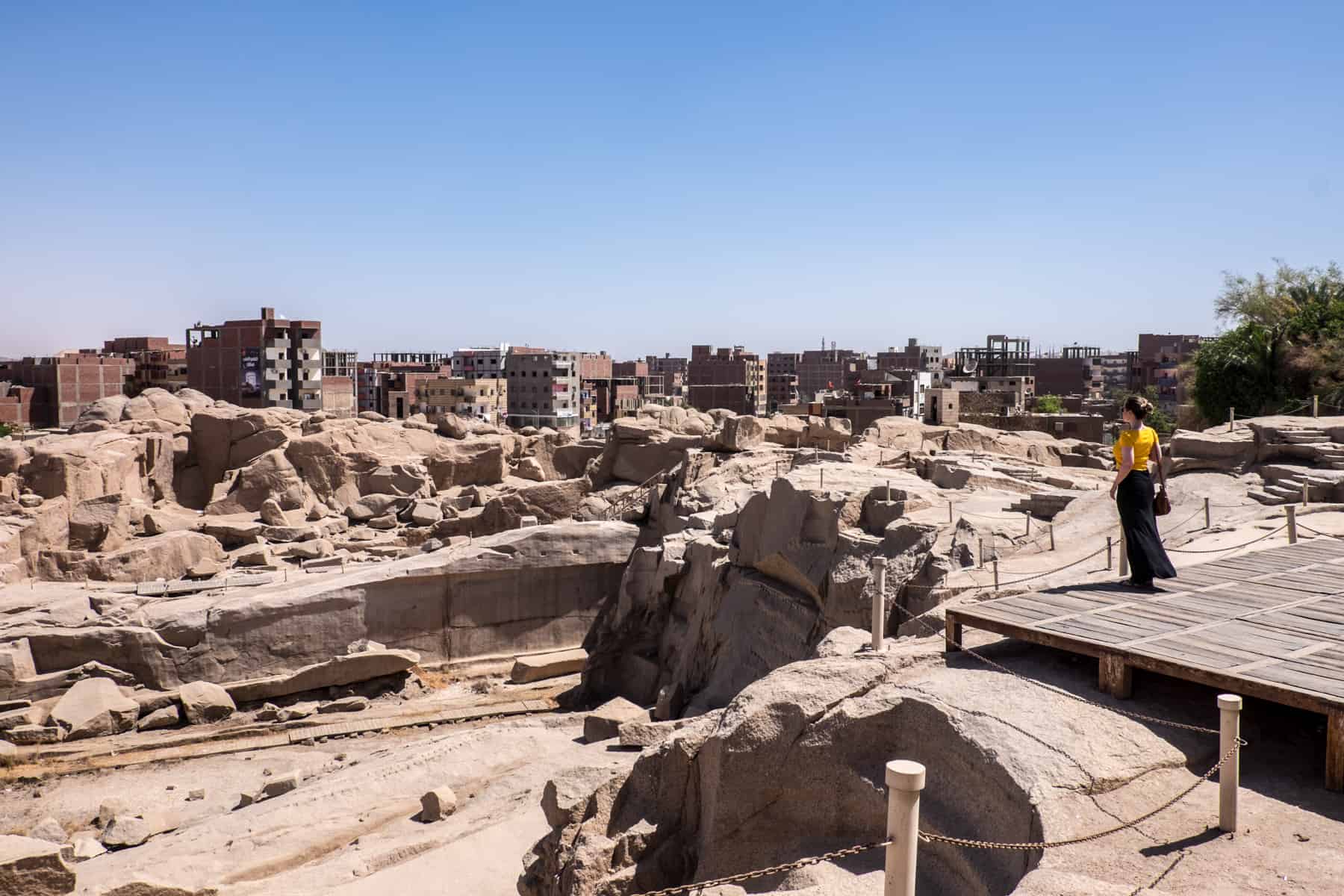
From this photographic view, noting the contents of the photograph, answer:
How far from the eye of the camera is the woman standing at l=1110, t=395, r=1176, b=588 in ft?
21.3

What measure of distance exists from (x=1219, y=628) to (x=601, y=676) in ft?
36.9

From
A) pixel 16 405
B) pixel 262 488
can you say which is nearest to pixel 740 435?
pixel 262 488

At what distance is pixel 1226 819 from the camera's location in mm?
3941

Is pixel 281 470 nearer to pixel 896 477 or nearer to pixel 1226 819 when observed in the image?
pixel 896 477

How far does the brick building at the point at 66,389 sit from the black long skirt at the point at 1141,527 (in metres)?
62.2

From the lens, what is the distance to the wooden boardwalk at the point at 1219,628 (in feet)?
14.9

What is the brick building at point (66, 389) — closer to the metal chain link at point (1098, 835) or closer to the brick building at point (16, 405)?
the brick building at point (16, 405)

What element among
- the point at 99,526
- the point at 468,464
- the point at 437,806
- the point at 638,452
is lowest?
the point at 437,806

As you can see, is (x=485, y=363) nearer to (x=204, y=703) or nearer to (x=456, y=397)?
(x=456, y=397)

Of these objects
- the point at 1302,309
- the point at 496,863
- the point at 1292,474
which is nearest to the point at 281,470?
the point at 496,863

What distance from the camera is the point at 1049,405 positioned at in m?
44.9

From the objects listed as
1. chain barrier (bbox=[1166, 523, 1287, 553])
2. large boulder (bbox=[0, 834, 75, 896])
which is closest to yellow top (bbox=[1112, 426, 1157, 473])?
chain barrier (bbox=[1166, 523, 1287, 553])

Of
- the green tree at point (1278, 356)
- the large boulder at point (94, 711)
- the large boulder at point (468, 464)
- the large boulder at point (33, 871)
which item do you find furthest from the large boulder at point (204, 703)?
the green tree at point (1278, 356)

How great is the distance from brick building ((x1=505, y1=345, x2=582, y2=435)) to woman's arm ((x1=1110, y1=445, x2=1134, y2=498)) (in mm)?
60009
